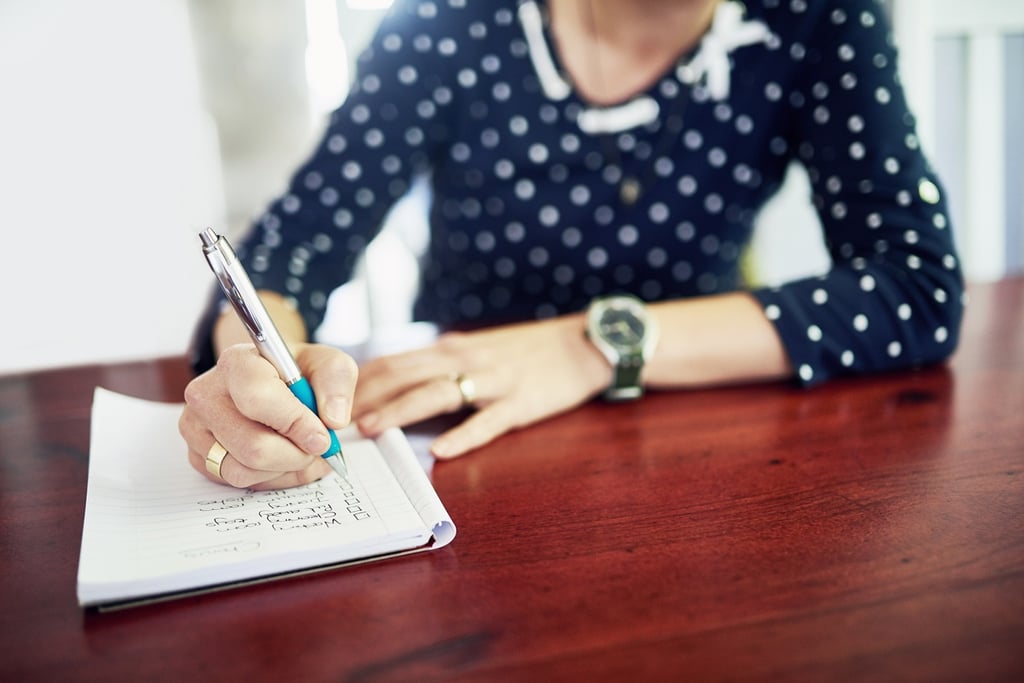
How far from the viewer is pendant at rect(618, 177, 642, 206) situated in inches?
40.8

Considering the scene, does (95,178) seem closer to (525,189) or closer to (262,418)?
(525,189)

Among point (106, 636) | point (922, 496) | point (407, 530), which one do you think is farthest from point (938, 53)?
point (106, 636)

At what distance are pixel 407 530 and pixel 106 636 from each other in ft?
0.50

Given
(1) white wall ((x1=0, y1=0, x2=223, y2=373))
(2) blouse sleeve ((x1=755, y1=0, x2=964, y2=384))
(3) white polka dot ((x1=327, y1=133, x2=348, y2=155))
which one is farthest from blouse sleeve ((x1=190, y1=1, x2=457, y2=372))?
(1) white wall ((x1=0, y1=0, x2=223, y2=373))

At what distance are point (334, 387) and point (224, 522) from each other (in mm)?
101

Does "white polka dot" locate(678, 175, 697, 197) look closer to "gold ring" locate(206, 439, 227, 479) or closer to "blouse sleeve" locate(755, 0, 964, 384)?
"blouse sleeve" locate(755, 0, 964, 384)

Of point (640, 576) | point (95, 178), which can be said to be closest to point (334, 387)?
point (640, 576)

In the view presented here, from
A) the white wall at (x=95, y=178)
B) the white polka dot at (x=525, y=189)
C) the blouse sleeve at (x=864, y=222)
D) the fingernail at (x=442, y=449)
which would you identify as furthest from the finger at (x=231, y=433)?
the white wall at (x=95, y=178)

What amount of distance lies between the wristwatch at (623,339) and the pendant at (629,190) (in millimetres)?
316

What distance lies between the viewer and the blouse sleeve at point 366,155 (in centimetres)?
93

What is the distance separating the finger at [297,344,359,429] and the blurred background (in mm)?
717

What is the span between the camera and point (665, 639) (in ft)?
1.15

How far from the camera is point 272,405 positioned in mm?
469

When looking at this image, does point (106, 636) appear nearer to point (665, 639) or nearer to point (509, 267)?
point (665, 639)
